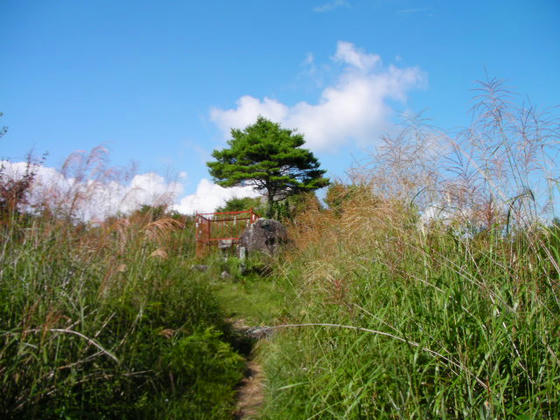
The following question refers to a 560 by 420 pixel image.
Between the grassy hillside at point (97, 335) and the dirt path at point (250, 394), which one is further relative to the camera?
the dirt path at point (250, 394)

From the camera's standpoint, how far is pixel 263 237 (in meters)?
8.61

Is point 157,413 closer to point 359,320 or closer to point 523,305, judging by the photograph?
point 359,320

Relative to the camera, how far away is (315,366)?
208 cm

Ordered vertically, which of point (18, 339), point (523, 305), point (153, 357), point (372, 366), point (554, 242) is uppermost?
point (554, 242)

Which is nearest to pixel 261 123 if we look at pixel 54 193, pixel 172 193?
pixel 172 193

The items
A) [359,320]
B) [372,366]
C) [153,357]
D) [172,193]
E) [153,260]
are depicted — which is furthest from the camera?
[172,193]

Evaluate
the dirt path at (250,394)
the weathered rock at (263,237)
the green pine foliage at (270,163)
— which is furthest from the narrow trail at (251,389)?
the green pine foliage at (270,163)

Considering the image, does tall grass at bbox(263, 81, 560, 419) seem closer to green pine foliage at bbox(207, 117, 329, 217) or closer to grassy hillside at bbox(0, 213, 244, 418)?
grassy hillside at bbox(0, 213, 244, 418)

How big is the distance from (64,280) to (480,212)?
8.47 ft

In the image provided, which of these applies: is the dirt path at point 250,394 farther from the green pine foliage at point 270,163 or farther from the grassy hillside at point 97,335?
the green pine foliage at point 270,163

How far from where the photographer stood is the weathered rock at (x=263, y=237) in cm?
848

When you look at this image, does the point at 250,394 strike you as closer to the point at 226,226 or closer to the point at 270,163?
the point at 226,226

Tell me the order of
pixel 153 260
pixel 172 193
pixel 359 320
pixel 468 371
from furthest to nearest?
pixel 172 193, pixel 153 260, pixel 359 320, pixel 468 371

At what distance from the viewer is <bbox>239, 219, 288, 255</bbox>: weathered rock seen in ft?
27.8
